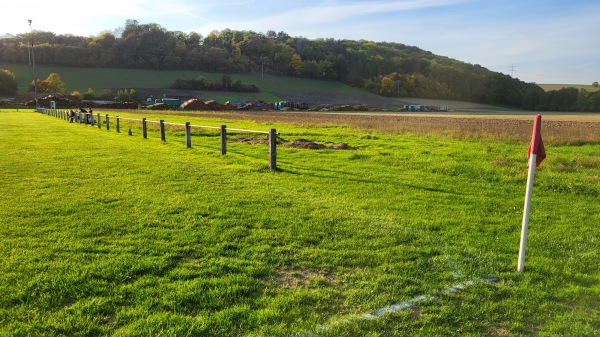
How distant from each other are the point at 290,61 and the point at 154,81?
149 ft

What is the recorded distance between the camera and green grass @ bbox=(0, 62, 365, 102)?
323 feet

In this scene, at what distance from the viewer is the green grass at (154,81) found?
98.6 meters

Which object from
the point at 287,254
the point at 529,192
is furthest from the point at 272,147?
the point at 529,192

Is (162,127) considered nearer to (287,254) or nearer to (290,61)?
(287,254)

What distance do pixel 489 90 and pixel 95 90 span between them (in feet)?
366

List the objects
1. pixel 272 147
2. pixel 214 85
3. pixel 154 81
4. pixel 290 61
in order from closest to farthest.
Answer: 1. pixel 272 147
2. pixel 154 81
3. pixel 214 85
4. pixel 290 61

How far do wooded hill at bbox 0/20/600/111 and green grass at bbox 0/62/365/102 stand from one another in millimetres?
4283

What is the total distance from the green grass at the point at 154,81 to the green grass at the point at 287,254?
308ft

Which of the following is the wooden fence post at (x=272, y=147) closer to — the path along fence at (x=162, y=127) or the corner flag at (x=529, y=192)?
the path along fence at (x=162, y=127)

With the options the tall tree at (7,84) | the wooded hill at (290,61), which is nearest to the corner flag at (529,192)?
the tall tree at (7,84)

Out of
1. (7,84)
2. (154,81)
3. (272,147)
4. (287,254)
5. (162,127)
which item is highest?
(154,81)

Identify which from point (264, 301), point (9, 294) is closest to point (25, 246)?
point (9, 294)

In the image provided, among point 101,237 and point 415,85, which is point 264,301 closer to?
point 101,237

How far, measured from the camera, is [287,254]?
498 cm
